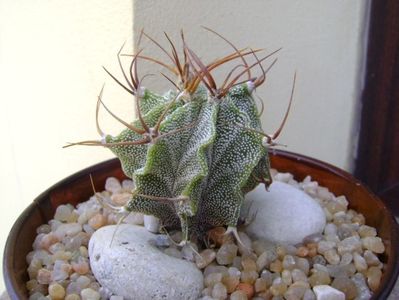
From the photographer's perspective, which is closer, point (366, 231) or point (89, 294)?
point (89, 294)

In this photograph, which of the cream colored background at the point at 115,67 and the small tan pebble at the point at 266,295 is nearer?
the small tan pebble at the point at 266,295

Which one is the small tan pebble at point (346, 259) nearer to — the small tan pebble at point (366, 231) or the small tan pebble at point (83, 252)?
the small tan pebble at point (366, 231)

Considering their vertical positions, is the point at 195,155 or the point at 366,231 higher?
the point at 195,155

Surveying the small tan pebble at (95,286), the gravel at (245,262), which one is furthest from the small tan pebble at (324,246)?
the small tan pebble at (95,286)

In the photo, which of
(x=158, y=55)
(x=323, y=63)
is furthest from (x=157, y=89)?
(x=323, y=63)

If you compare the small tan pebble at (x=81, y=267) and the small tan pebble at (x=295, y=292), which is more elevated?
the small tan pebble at (x=81, y=267)

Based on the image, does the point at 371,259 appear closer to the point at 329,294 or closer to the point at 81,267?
the point at 329,294

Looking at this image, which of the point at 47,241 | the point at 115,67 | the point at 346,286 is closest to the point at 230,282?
the point at 346,286

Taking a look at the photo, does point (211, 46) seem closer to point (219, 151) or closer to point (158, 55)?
point (158, 55)
